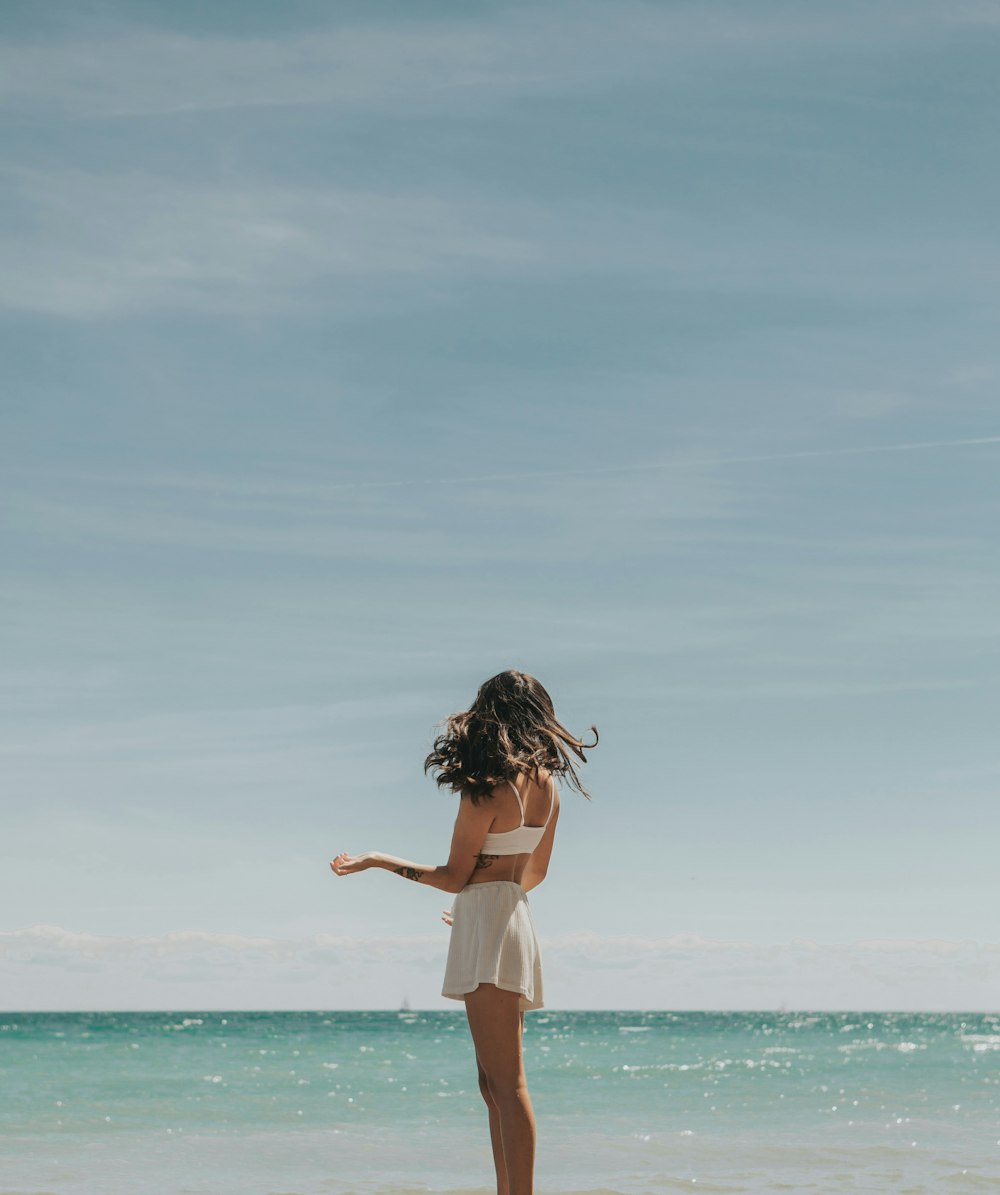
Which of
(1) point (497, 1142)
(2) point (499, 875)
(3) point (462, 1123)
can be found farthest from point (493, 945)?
(3) point (462, 1123)

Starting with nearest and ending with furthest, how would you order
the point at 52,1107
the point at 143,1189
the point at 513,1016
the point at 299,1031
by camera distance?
the point at 513,1016, the point at 143,1189, the point at 52,1107, the point at 299,1031

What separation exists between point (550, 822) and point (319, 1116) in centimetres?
1202

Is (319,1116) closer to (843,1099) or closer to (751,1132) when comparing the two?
(751,1132)

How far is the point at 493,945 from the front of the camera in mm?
4113

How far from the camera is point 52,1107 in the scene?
1652cm

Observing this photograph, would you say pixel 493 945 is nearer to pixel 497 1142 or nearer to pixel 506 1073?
pixel 506 1073

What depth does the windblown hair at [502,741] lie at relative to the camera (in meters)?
4.14

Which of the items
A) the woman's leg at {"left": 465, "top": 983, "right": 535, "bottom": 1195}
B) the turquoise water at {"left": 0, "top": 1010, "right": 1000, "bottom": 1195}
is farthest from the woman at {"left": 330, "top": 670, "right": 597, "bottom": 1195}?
the turquoise water at {"left": 0, "top": 1010, "right": 1000, "bottom": 1195}

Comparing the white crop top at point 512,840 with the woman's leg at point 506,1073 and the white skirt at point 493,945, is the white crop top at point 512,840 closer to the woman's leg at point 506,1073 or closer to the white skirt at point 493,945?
the white skirt at point 493,945

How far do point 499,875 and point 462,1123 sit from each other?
10.3m

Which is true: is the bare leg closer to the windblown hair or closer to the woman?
the woman

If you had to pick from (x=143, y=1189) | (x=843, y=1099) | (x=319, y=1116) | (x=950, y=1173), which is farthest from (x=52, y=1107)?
(x=950, y=1173)

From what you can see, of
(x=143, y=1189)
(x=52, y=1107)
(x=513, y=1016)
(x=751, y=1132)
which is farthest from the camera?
(x=52, y=1107)

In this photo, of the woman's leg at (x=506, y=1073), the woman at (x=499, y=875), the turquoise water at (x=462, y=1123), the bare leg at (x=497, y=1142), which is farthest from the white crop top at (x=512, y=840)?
the turquoise water at (x=462, y=1123)
